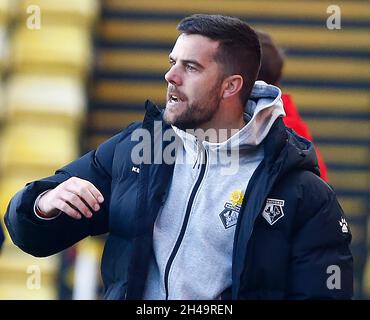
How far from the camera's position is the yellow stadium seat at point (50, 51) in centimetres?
847

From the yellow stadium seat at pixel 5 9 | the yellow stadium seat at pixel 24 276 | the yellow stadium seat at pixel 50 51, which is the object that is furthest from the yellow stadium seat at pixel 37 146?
the yellow stadium seat at pixel 5 9

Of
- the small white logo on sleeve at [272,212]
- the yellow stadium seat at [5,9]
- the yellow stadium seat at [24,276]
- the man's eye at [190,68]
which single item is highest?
the yellow stadium seat at [5,9]

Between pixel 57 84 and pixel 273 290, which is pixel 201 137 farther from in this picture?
pixel 57 84

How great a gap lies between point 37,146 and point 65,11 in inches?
39.8

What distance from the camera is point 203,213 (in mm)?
3377

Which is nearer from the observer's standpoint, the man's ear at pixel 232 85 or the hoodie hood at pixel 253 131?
the hoodie hood at pixel 253 131

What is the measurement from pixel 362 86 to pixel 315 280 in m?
5.57

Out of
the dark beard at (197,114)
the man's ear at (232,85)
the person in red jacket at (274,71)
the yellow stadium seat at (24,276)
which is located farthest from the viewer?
the yellow stadium seat at (24,276)

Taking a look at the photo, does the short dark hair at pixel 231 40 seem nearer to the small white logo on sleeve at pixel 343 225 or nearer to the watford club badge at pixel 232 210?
the watford club badge at pixel 232 210

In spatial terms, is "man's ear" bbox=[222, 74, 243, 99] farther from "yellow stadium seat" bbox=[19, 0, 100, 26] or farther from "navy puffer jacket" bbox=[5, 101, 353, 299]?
"yellow stadium seat" bbox=[19, 0, 100, 26]

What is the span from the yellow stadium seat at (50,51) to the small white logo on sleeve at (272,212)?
5.31 metres

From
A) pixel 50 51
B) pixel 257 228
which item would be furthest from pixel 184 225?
pixel 50 51

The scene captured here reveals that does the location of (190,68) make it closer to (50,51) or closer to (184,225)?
Answer: (184,225)

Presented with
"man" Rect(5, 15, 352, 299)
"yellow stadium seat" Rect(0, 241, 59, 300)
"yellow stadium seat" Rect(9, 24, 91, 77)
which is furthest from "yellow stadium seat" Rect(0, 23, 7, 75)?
"man" Rect(5, 15, 352, 299)
